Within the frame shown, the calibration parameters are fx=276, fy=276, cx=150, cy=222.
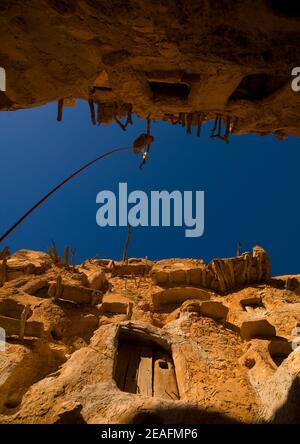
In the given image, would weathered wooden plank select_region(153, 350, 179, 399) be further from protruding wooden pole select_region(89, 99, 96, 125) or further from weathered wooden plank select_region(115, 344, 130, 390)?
protruding wooden pole select_region(89, 99, 96, 125)

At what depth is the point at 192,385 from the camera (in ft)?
22.4

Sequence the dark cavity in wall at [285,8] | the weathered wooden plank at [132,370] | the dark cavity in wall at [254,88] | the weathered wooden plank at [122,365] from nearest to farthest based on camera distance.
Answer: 1. the dark cavity in wall at [285,8]
2. the dark cavity in wall at [254,88]
3. the weathered wooden plank at [132,370]
4. the weathered wooden plank at [122,365]

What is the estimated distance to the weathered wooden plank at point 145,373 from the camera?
686 cm

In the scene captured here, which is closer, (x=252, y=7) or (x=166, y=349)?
(x=252, y=7)

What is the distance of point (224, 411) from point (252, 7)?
7.02 m

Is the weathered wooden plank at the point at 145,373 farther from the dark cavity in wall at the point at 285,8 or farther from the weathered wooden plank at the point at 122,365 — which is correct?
the dark cavity in wall at the point at 285,8

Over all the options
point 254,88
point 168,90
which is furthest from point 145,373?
point 254,88

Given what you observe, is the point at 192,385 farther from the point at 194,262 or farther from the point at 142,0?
the point at 194,262

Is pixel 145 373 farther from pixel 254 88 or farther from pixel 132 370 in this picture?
pixel 254 88

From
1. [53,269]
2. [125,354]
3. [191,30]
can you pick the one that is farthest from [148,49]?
[53,269]

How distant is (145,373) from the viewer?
7.52 meters

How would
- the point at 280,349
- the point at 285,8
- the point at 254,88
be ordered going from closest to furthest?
the point at 285,8
the point at 254,88
the point at 280,349

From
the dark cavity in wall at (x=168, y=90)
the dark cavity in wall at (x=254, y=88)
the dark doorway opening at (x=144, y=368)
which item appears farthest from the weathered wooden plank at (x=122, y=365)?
the dark cavity in wall at (x=254, y=88)
